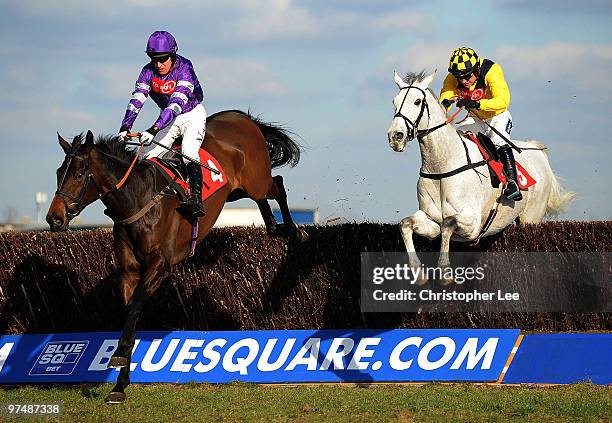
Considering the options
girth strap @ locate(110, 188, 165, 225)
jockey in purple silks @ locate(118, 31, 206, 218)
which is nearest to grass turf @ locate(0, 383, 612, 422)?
girth strap @ locate(110, 188, 165, 225)

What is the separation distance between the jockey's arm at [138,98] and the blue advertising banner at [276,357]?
2.05 metres

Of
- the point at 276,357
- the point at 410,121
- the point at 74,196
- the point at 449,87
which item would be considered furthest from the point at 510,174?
the point at 74,196

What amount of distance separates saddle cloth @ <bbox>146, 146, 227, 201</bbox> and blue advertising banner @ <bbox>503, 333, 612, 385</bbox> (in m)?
3.06

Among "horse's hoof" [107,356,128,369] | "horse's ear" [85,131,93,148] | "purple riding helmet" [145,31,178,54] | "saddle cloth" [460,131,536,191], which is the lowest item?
"horse's hoof" [107,356,128,369]

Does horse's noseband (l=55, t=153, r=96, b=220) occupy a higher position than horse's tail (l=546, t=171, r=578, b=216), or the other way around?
horse's noseband (l=55, t=153, r=96, b=220)

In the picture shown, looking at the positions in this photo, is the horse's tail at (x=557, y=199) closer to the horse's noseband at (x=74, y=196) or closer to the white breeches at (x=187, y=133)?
the white breeches at (x=187, y=133)

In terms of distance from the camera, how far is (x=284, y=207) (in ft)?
30.6

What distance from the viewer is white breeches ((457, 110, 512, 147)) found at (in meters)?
9.05

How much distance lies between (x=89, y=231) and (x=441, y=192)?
4.02 m

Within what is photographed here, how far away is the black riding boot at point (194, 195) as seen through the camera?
25.4 feet

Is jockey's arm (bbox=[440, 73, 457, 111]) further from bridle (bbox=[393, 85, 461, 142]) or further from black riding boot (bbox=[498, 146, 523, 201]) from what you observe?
black riding boot (bbox=[498, 146, 523, 201])

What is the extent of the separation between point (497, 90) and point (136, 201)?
12.0 ft

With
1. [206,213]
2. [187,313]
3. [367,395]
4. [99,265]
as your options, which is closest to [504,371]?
[367,395]

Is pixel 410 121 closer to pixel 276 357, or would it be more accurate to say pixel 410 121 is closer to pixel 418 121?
pixel 418 121
